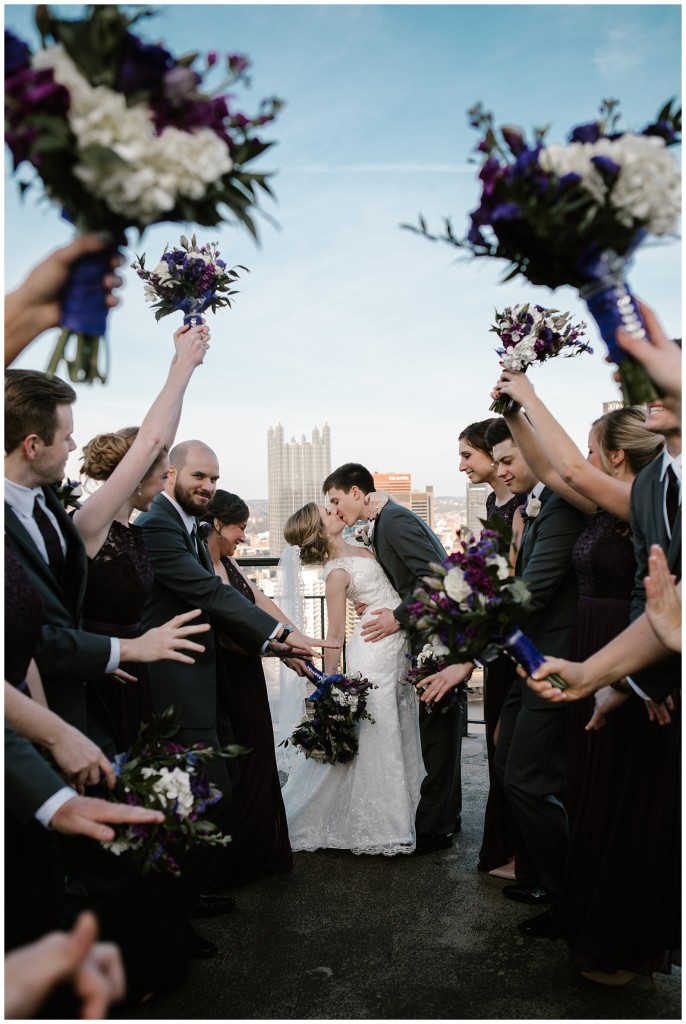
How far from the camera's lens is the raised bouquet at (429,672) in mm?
4316

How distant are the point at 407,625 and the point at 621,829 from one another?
1.80 m

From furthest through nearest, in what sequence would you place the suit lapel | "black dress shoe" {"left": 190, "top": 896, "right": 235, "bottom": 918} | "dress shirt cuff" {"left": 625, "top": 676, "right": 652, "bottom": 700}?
"black dress shoe" {"left": 190, "top": 896, "right": 235, "bottom": 918} < "dress shirt cuff" {"left": 625, "top": 676, "right": 652, "bottom": 700} < the suit lapel

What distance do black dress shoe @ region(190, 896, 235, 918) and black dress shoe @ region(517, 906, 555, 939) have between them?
128cm

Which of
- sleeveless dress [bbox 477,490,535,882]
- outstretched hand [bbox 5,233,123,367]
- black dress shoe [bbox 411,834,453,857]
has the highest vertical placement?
outstretched hand [bbox 5,233,123,367]

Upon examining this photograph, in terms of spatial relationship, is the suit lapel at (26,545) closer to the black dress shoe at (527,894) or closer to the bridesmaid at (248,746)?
the bridesmaid at (248,746)

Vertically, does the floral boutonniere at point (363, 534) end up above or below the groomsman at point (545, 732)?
above

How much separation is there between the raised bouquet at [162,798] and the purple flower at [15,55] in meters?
1.60

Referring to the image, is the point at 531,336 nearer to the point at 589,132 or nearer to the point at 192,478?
the point at 589,132

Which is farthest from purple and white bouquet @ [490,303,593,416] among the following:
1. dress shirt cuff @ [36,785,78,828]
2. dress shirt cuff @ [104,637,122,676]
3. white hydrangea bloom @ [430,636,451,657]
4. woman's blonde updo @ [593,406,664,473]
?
dress shirt cuff @ [36,785,78,828]

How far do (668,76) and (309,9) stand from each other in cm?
105

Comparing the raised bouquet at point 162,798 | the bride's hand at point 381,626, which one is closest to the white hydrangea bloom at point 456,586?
the raised bouquet at point 162,798

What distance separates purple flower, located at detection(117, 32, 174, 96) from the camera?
154 centimetres

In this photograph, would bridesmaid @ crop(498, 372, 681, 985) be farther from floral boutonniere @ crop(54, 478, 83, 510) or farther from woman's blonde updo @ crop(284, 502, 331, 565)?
floral boutonniere @ crop(54, 478, 83, 510)

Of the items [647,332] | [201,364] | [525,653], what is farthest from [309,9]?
[525,653]
